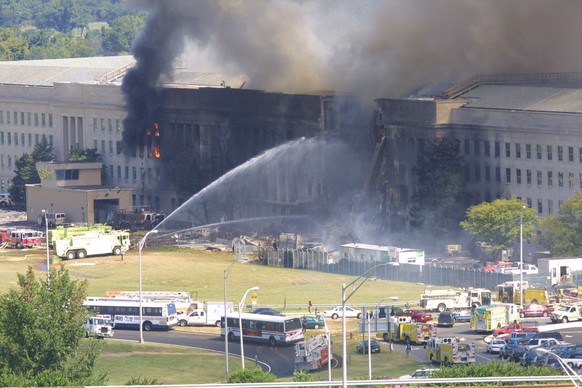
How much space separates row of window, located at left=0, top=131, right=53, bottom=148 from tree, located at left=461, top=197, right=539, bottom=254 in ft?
176

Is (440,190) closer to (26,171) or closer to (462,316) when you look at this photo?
(462,316)

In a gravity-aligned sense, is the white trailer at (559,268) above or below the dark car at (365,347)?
above

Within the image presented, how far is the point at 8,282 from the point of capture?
10350 centimetres

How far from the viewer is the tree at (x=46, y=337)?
68750mm

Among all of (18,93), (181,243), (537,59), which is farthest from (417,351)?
(18,93)

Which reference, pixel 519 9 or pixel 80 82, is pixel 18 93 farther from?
pixel 519 9

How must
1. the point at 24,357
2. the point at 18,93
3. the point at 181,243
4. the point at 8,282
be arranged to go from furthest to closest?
1. the point at 18,93
2. the point at 181,243
3. the point at 8,282
4. the point at 24,357

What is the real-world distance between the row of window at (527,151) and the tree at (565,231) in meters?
5.78

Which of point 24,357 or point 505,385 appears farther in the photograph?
point 24,357

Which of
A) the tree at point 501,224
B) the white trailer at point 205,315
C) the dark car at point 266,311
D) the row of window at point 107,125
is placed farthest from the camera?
the row of window at point 107,125

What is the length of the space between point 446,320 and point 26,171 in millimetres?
64621

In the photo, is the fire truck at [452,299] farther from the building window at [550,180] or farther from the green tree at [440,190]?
the green tree at [440,190]

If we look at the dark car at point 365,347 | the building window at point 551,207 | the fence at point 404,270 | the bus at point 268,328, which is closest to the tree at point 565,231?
the fence at point 404,270

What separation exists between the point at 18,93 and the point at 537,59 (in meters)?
44.6
